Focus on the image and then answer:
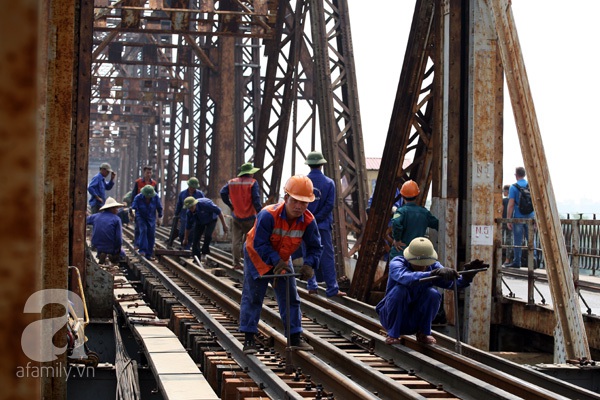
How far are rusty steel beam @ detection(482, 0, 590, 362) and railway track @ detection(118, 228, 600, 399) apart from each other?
1117 millimetres

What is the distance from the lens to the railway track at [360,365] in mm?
6836

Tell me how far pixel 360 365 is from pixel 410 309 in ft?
3.76

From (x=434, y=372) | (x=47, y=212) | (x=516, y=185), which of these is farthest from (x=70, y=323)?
(x=516, y=185)

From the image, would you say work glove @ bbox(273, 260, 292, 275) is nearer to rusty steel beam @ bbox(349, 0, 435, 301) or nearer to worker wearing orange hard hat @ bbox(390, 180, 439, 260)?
worker wearing orange hard hat @ bbox(390, 180, 439, 260)

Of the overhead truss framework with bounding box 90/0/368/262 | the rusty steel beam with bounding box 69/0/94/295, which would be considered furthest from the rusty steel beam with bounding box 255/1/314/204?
the rusty steel beam with bounding box 69/0/94/295

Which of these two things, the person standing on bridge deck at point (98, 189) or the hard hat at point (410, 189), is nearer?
the hard hat at point (410, 189)

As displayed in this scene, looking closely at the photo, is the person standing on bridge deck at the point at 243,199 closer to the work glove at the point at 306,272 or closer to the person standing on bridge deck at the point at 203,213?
the person standing on bridge deck at the point at 203,213

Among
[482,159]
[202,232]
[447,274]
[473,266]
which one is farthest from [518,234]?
[447,274]

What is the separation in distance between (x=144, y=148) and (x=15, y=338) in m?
56.0

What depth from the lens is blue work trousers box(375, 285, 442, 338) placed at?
8.40 meters

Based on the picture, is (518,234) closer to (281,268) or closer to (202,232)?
(202,232)

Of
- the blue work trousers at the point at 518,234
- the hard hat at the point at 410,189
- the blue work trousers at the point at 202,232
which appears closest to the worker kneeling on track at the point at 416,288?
the hard hat at the point at 410,189

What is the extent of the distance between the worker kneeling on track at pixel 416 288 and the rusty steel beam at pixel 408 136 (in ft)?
11.4

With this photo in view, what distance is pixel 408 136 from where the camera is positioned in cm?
1225
